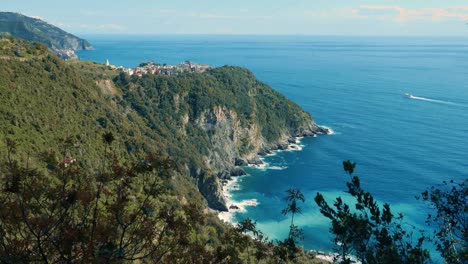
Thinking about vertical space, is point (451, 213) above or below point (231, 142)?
above

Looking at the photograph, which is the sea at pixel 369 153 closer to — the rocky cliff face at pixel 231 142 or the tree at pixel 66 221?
the rocky cliff face at pixel 231 142

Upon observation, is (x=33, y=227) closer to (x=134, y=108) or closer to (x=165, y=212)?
(x=165, y=212)

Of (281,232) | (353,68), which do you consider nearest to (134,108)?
(281,232)

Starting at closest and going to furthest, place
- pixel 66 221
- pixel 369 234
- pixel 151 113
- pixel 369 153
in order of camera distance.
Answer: pixel 66 221 < pixel 369 234 < pixel 151 113 < pixel 369 153

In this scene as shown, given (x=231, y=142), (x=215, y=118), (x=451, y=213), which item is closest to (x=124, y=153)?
(x=215, y=118)

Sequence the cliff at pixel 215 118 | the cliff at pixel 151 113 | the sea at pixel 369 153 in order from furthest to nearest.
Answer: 1. the cliff at pixel 215 118
2. the sea at pixel 369 153
3. the cliff at pixel 151 113

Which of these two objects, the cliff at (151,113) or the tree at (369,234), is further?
the cliff at (151,113)

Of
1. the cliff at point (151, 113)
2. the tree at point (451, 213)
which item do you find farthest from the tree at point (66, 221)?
the cliff at point (151, 113)

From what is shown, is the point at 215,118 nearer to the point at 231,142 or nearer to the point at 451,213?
the point at 231,142

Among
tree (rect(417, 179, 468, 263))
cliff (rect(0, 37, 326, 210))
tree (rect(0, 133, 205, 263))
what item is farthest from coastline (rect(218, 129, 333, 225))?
tree (rect(0, 133, 205, 263))
